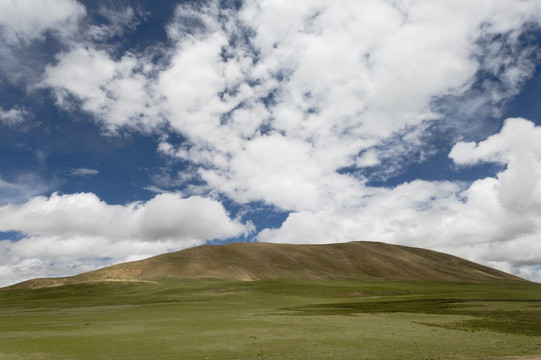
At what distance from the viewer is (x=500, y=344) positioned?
31078mm

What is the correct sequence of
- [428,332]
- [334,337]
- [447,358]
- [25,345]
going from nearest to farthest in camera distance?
[447,358] → [25,345] → [334,337] → [428,332]

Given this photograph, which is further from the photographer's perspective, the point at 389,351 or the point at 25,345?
the point at 25,345

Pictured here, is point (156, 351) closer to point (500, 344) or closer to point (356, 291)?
point (500, 344)

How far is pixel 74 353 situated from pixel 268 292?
9837 cm

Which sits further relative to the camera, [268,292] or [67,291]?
[67,291]

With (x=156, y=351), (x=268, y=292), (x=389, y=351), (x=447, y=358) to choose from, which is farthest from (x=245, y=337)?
(x=268, y=292)

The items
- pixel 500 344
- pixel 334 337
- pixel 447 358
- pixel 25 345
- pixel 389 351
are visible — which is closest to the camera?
pixel 447 358

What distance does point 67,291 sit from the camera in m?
158

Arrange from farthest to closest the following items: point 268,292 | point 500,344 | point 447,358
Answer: point 268,292, point 500,344, point 447,358

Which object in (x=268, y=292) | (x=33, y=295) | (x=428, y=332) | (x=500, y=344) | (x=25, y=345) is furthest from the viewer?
(x=33, y=295)

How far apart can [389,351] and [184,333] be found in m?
20.9

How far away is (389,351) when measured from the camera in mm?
28766

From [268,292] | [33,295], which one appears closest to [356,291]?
[268,292]

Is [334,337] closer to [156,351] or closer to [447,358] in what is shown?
[447,358]
